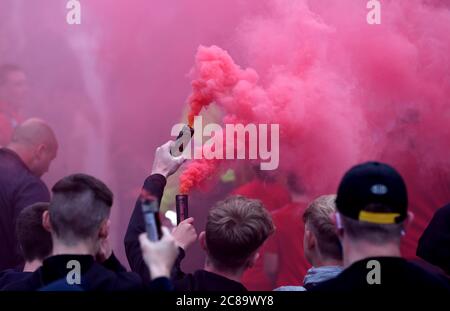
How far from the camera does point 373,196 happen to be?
6.61ft

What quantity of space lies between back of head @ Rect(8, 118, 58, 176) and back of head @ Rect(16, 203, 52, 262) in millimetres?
1206

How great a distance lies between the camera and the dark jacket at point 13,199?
3.60 m

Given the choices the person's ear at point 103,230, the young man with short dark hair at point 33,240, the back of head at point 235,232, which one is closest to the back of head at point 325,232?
the back of head at point 235,232

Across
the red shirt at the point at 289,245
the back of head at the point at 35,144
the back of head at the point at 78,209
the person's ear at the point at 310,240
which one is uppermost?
the back of head at the point at 35,144

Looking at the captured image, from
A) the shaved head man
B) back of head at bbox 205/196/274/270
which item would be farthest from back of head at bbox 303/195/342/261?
the shaved head man

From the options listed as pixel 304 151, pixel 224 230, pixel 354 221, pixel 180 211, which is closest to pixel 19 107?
pixel 180 211

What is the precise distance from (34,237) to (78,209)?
1.71ft

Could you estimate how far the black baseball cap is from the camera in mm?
2004

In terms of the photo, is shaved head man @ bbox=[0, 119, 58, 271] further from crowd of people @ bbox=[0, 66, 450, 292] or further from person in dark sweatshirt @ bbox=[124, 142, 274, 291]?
person in dark sweatshirt @ bbox=[124, 142, 274, 291]

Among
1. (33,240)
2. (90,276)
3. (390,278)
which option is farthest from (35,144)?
(390,278)

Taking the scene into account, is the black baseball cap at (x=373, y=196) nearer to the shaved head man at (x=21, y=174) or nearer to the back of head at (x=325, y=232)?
the back of head at (x=325, y=232)

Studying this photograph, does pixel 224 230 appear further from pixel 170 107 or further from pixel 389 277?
pixel 170 107

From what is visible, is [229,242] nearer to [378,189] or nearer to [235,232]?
[235,232]

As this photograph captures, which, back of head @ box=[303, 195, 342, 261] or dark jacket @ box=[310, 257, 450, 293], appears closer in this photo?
dark jacket @ box=[310, 257, 450, 293]
